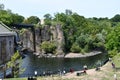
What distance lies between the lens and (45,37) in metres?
160

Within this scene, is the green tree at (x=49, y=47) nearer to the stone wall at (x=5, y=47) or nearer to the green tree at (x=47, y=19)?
the green tree at (x=47, y=19)

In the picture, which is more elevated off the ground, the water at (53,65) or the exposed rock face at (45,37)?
the exposed rock face at (45,37)

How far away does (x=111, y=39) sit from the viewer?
71375 millimetres

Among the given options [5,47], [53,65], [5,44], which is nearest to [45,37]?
[53,65]

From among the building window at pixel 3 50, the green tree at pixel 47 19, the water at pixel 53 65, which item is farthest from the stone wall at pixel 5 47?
the green tree at pixel 47 19

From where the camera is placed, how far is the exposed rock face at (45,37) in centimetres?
15425

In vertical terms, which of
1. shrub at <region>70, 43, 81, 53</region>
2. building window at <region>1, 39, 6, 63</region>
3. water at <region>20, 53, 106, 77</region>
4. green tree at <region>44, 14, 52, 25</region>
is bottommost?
water at <region>20, 53, 106, 77</region>

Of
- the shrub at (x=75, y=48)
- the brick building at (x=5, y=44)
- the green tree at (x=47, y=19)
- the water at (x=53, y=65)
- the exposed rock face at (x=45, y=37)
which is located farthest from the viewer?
the green tree at (x=47, y=19)

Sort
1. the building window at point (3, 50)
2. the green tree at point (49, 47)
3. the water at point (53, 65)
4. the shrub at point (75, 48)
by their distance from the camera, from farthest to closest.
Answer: the green tree at point (49, 47) → the shrub at point (75, 48) → the water at point (53, 65) → the building window at point (3, 50)

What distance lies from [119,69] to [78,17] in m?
126

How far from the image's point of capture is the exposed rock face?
506 ft

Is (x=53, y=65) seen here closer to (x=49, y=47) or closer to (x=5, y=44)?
(x=49, y=47)

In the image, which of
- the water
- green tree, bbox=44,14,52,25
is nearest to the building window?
the water

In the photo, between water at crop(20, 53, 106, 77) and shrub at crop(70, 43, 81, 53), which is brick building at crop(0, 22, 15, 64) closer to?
water at crop(20, 53, 106, 77)
